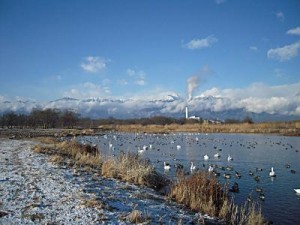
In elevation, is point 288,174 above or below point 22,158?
below

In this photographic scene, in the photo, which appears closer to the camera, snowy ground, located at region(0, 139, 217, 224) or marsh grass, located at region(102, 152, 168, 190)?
snowy ground, located at region(0, 139, 217, 224)

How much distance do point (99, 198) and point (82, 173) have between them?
5325mm

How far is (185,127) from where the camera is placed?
9319cm

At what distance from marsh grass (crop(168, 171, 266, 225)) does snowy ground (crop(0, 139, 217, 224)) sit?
0.78 m

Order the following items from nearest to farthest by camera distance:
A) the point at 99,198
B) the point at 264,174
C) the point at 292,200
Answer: the point at 99,198, the point at 292,200, the point at 264,174

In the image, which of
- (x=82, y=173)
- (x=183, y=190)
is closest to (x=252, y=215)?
(x=183, y=190)

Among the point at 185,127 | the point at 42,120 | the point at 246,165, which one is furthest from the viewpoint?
the point at 42,120

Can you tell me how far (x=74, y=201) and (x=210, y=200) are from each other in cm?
499

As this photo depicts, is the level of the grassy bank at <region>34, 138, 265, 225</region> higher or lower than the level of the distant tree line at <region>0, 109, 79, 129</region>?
lower

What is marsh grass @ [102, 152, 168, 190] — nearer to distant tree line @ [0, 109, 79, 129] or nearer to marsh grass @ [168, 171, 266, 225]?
marsh grass @ [168, 171, 266, 225]

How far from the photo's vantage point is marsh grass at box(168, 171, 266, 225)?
1142 centimetres

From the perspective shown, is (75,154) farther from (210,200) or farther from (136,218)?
(136,218)

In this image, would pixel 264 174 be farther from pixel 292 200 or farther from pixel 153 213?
pixel 153 213

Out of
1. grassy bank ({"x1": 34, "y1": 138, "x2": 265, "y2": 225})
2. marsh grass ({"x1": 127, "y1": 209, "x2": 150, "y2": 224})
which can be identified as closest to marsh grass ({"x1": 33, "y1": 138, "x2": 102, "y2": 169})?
grassy bank ({"x1": 34, "y1": 138, "x2": 265, "y2": 225})
